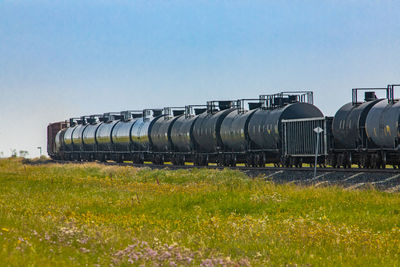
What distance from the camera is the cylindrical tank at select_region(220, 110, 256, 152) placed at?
3941 cm

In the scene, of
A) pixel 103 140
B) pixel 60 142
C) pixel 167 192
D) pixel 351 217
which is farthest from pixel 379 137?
pixel 60 142

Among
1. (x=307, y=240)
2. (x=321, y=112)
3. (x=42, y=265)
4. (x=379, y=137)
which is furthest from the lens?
(x=321, y=112)

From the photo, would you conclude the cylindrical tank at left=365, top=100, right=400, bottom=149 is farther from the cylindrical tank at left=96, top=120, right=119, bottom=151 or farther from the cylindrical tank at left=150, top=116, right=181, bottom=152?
the cylindrical tank at left=96, top=120, right=119, bottom=151

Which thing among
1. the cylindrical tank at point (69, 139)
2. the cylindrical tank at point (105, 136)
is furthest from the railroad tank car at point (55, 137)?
the cylindrical tank at point (105, 136)

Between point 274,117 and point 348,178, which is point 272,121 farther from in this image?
point 348,178

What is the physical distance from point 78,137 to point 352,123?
43083 millimetres

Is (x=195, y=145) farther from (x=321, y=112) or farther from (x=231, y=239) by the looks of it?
(x=231, y=239)

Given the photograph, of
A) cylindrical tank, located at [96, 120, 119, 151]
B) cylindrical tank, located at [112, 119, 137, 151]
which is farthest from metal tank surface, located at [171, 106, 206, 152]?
cylindrical tank, located at [96, 120, 119, 151]

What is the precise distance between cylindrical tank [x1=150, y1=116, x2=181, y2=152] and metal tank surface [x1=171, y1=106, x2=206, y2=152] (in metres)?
0.63

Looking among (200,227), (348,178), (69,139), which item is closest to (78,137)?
(69,139)

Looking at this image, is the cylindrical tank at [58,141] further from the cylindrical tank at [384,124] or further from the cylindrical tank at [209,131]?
the cylindrical tank at [384,124]

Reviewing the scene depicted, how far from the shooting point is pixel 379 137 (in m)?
30.3

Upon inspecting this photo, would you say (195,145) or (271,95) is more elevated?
(271,95)

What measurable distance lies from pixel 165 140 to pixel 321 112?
1528 centimetres
